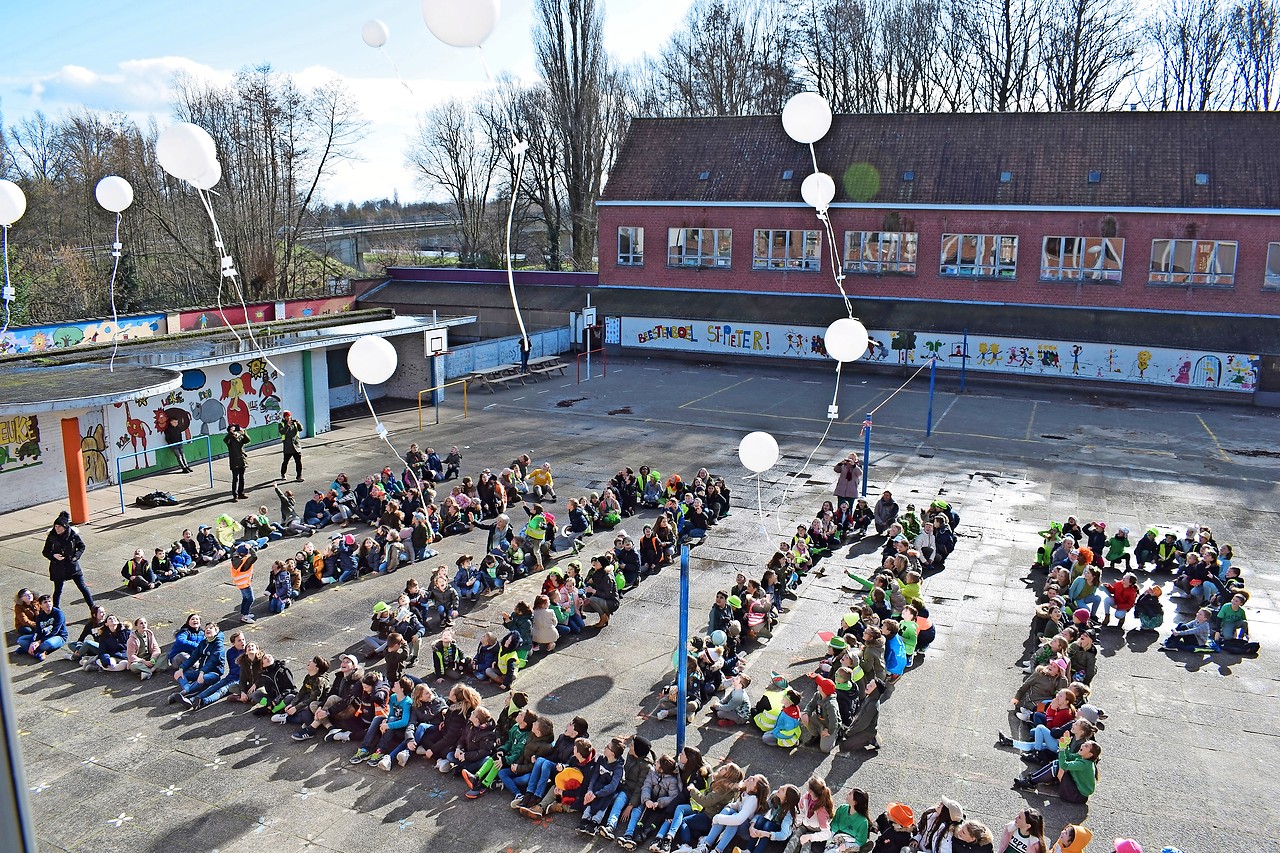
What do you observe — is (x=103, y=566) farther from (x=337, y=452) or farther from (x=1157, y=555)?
(x=1157, y=555)

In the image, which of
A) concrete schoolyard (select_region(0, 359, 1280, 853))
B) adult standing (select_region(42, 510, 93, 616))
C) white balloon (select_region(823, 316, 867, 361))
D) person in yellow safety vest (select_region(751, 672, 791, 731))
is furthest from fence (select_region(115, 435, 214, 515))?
person in yellow safety vest (select_region(751, 672, 791, 731))

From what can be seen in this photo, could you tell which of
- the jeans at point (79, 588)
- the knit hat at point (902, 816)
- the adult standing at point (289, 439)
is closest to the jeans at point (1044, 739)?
the knit hat at point (902, 816)

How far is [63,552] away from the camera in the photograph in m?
16.9

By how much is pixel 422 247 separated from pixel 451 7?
78.1 meters

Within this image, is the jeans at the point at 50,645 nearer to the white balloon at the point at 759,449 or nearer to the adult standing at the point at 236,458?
the adult standing at the point at 236,458

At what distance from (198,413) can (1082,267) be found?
33204 mm

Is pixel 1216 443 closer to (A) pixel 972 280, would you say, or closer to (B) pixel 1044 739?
(A) pixel 972 280

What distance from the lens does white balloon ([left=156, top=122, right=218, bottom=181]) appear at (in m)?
16.6

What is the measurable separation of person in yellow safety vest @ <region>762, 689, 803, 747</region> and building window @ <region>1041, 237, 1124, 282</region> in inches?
1307

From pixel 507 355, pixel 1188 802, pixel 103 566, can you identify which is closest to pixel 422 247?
pixel 507 355

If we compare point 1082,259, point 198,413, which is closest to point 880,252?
point 1082,259

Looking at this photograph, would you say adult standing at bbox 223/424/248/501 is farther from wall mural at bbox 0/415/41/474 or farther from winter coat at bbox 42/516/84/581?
winter coat at bbox 42/516/84/581

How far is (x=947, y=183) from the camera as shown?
42.6 m

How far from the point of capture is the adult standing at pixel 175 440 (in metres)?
26.4
